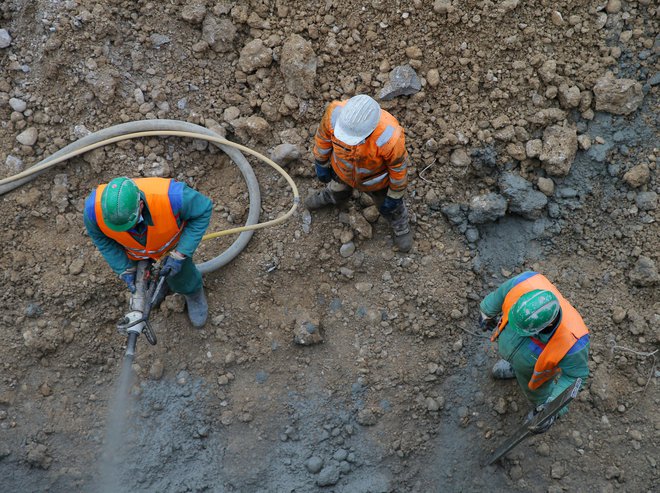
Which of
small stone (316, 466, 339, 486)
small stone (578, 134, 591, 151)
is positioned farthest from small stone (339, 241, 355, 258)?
small stone (578, 134, 591, 151)

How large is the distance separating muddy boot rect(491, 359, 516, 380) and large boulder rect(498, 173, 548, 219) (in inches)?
54.3

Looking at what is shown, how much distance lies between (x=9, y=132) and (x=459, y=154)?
13.5 feet

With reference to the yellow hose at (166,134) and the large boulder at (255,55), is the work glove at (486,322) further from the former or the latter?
the large boulder at (255,55)

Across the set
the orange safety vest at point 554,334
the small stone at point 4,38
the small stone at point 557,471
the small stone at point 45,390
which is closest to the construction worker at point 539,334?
the orange safety vest at point 554,334

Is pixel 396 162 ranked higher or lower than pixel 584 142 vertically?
higher

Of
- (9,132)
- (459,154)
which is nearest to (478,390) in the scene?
(459,154)

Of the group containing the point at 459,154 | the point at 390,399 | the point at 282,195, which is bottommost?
the point at 390,399

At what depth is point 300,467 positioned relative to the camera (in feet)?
16.7

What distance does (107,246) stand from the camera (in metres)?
4.34

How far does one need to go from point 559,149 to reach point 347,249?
2.09m

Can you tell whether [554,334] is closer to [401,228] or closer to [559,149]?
[401,228]

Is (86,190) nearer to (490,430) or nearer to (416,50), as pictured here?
(416,50)

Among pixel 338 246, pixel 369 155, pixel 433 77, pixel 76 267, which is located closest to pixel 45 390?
pixel 76 267

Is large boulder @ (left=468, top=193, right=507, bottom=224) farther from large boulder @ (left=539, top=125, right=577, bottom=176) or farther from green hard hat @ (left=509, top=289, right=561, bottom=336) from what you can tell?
green hard hat @ (left=509, top=289, right=561, bottom=336)
